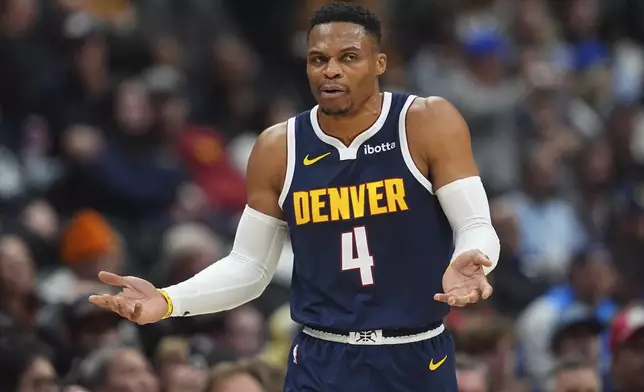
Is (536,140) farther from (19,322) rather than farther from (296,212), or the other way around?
(296,212)

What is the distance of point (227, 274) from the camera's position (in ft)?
19.2

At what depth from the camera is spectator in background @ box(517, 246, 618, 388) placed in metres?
9.91

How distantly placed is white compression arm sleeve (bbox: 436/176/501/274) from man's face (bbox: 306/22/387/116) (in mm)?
541

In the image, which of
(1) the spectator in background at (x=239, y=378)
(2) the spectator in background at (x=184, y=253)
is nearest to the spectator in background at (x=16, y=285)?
(2) the spectator in background at (x=184, y=253)

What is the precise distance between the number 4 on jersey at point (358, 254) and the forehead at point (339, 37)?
744 millimetres

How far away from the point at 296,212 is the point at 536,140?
8.21 m

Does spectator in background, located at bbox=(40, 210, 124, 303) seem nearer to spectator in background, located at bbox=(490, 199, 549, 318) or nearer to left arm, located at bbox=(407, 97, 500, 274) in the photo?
spectator in background, located at bbox=(490, 199, 549, 318)

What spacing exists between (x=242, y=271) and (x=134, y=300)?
1.82ft

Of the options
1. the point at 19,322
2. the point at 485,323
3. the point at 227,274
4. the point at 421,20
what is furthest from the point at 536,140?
the point at 227,274

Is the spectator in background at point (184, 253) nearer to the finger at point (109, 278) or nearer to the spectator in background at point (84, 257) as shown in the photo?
the spectator in background at point (84, 257)

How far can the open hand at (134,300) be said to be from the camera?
17.7 feet

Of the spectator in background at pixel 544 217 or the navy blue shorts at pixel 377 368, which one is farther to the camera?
the spectator in background at pixel 544 217

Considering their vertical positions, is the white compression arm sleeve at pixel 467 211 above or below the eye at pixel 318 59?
below

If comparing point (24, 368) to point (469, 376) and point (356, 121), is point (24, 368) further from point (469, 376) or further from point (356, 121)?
point (356, 121)
